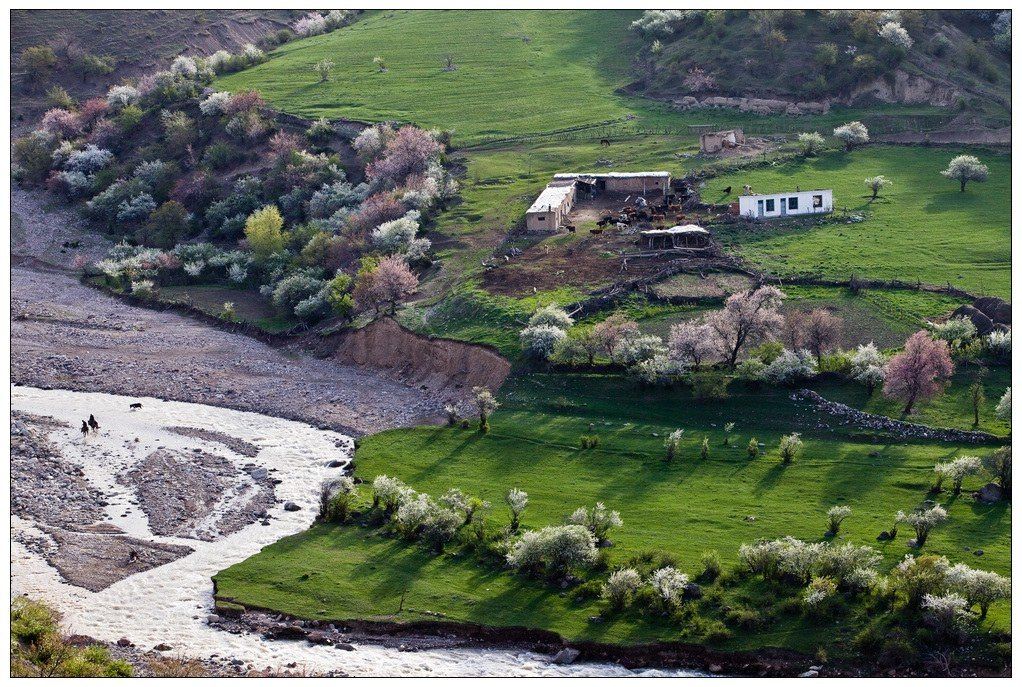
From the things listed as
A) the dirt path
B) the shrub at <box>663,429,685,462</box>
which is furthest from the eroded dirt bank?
the shrub at <box>663,429,685,462</box>

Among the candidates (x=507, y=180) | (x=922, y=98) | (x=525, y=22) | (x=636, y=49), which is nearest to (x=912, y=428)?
(x=507, y=180)

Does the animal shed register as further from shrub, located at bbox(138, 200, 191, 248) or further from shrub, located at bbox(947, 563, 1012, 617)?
shrub, located at bbox(947, 563, 1012, 617)

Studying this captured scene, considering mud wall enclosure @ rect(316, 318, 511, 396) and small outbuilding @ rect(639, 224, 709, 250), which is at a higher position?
small outbuilding @ rect(639, 224, 709, 250)

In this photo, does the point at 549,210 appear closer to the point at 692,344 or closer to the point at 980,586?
the point at 692,344

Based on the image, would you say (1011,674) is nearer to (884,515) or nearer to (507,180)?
(884,515)

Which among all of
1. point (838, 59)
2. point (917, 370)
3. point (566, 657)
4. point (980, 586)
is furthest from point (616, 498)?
point (838, 59)

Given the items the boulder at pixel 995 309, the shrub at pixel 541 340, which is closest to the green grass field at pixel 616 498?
the shrub at pixel 541 340

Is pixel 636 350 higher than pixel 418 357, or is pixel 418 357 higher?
pixel 636 350
